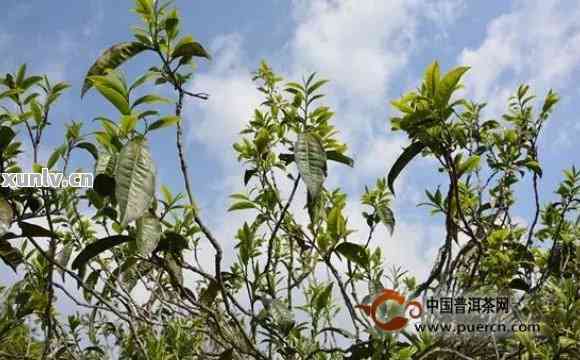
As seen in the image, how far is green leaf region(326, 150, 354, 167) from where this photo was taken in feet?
6.91

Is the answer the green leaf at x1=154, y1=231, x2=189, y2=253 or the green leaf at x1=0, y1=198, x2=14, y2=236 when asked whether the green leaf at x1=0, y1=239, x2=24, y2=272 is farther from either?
the green leaf at x1=154, y1=231, x2=189, y2=253

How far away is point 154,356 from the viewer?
74.0 inches

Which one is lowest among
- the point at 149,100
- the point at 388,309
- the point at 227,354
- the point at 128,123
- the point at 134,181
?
the point at 227,354

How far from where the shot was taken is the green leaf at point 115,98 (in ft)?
5.56

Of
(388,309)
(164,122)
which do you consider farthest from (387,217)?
(164,122)

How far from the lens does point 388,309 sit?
1946mm

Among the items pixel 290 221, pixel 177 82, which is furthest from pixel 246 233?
pixel 177 82

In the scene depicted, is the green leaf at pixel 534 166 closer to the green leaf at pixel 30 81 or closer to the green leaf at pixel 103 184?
the green leaf at pixel 103 184

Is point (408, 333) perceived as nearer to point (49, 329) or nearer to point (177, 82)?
point (177, 82)

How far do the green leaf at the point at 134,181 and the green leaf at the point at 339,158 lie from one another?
0.75 m

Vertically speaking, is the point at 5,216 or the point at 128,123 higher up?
the point at 128,123

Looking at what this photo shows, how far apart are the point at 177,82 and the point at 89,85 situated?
28 cm

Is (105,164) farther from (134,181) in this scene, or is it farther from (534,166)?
(534,166)

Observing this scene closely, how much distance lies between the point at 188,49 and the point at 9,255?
1.16 metres
